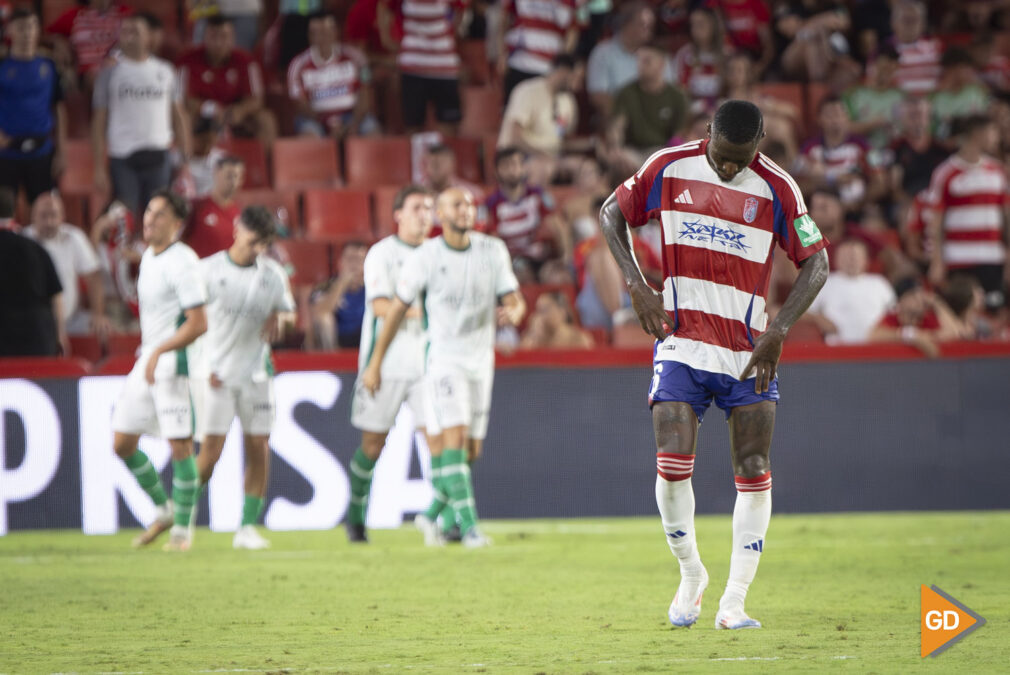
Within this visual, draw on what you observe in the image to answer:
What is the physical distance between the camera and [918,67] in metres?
16.5

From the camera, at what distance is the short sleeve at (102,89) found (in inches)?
550

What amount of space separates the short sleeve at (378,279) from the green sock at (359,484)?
1110mm

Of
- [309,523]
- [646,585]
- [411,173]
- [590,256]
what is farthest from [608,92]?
[646,585]

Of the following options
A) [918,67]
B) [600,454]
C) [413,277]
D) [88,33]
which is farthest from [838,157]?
[88,33]

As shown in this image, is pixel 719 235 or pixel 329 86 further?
pixel 329 86

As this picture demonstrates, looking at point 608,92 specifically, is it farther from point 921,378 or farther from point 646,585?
point 646,585

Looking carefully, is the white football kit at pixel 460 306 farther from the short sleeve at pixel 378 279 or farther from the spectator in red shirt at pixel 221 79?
the spectator in red shirt at pixel 221 79

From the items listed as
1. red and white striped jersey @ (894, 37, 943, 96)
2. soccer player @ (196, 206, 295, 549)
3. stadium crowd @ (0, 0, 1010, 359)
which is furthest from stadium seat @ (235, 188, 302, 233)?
red and white striped jersey @ (894, 37, 943, 96)

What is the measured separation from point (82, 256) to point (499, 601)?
659 centimetres

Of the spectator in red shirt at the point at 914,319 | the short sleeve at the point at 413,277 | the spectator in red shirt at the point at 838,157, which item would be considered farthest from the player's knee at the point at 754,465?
the spectator in red shirt at the point at 838,157

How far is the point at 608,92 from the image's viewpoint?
15789mm

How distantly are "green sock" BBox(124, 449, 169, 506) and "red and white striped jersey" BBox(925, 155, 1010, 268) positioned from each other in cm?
770

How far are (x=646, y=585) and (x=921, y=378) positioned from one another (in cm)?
460

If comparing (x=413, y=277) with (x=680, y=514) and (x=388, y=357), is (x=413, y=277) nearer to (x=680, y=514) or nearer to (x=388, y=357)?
(x=388, y=357)
